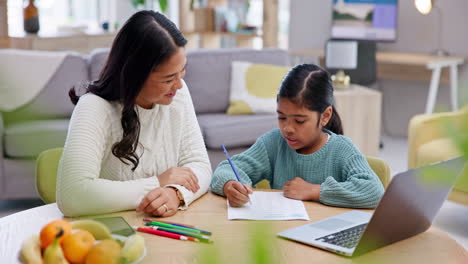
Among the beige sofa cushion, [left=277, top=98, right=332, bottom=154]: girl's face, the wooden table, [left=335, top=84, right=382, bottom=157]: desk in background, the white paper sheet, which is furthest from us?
[left=335, top=84, right=382, bottom=157]: desk in background

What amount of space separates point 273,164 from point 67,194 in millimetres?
585

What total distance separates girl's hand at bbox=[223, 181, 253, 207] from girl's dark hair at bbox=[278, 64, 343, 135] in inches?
12.0

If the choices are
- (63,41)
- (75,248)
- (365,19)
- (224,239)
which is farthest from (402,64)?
(75,248)

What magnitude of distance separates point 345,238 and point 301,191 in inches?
11.7

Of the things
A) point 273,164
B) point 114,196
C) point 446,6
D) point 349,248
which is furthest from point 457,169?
point 446,6

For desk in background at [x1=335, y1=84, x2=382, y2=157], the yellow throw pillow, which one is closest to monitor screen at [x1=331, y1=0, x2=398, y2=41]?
desk in background at [x1=335, y1=84, x2=382, y2=157]

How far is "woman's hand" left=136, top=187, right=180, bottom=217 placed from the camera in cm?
133

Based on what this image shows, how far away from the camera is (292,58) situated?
5766mm

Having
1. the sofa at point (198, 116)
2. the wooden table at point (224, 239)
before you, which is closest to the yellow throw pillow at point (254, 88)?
the sofa at point (198, 116)

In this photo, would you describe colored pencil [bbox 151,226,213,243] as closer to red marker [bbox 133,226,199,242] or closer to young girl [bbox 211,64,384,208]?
red marker [bbox 133,226,199,242]

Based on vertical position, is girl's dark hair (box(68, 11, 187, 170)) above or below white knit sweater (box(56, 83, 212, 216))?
above

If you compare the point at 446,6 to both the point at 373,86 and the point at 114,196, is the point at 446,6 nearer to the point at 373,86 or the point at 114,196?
the point at 373,86

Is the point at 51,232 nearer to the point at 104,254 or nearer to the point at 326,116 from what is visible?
the point at 104,254

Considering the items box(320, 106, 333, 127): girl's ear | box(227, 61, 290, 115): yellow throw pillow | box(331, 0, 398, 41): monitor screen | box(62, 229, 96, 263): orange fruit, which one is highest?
box(331, 0, 398, 41): monitor screen
